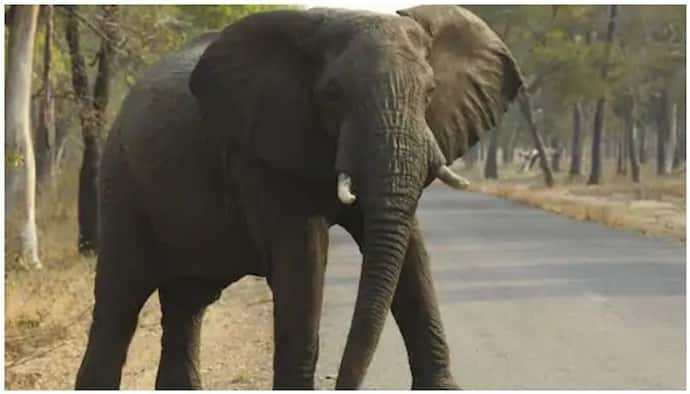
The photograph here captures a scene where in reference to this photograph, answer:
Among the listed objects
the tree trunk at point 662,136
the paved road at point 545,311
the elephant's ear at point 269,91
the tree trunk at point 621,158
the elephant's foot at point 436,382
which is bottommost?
the tree trunk at point 621,158

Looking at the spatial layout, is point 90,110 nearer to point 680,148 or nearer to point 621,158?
point 621,158

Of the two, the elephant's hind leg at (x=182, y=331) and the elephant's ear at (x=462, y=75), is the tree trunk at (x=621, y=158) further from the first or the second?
the elephant's ear at (x=462, y=75)

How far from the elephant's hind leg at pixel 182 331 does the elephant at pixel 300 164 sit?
20 cm

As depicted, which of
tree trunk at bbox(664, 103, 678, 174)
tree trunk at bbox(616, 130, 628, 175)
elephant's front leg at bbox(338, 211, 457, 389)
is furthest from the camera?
tree trunk at bbox(616, 130, 628, 175)

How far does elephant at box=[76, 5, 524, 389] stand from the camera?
486cm

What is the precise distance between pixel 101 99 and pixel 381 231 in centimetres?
1313

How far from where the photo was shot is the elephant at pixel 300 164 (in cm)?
486

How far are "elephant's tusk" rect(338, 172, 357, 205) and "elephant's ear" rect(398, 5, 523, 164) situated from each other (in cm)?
60

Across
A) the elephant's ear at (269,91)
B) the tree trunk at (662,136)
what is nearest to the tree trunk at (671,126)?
the tree trunk at (662,136)

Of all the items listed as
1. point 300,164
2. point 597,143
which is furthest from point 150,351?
point 597,143

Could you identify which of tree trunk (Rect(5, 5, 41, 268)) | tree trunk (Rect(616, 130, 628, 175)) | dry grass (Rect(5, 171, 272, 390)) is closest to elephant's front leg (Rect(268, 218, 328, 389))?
dry grass (Rect(5, 171, 272, 390))

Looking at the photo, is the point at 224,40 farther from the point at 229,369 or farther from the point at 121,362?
the point at 229,369

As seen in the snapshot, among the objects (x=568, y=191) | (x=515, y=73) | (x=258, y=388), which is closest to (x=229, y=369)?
(x=258, y=388)

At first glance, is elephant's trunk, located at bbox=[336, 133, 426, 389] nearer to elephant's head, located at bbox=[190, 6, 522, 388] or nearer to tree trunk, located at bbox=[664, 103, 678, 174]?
elephant's head, located at bbox=[190, 6, 522, 388]
